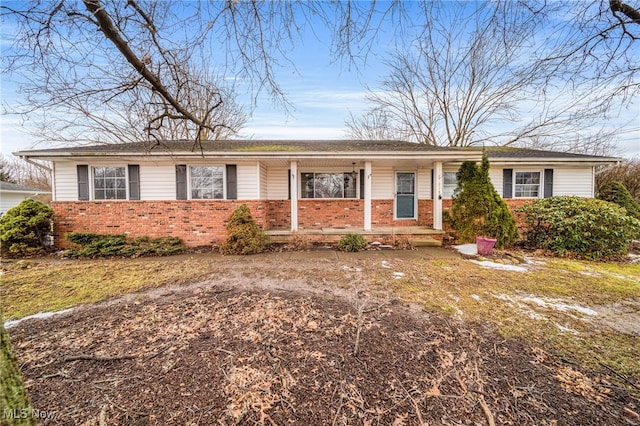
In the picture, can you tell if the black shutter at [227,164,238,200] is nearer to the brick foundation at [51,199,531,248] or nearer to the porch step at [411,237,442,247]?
the brick foundation at [51,199,531,248]

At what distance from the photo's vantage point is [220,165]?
27.3 feet

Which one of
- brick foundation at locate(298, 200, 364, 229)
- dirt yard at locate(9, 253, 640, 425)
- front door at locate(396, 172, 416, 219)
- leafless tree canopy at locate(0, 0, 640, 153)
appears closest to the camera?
dirt yard at locate(9, 253, 640, 425)

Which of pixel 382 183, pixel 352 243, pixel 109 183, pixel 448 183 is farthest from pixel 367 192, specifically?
pixel 109 183

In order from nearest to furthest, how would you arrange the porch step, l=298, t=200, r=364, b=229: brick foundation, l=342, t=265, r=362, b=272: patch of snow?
l=342, t=265, r=362, b=272: patch of snow
the porch step
l=298, t=200, r=364, b=229: brick foundation

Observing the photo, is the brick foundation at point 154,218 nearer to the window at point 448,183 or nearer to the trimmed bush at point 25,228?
the trimmed bush at point 25,228

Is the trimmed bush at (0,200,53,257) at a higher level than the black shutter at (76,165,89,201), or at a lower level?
lower

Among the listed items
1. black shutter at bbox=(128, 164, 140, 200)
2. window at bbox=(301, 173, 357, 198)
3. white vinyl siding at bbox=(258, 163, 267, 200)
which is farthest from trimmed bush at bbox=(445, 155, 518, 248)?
black shutter at bbox=(128, 164, 140, 200)

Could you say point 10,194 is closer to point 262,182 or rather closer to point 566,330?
point 262,182

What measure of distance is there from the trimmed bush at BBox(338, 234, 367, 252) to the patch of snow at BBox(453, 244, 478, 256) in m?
2.73

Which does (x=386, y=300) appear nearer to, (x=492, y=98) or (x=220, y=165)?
(x=220, y=165)

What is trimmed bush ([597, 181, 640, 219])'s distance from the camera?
9252 mm

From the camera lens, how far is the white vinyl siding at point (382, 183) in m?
9.74

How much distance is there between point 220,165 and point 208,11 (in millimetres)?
5995

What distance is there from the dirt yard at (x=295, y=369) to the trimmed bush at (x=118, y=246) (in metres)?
4.04
